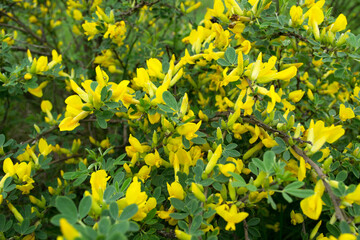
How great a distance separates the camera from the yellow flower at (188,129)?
1.05 m

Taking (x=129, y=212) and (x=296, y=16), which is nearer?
(x=129, y=212)

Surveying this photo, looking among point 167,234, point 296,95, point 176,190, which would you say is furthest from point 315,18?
point 167,234

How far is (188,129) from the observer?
107cm

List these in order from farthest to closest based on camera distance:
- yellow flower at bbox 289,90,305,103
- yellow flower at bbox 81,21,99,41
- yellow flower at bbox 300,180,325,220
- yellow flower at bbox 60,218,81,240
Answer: yellow flower at bbox 81,21,99,41 → yellow flower at bbox 289,90,305,103 → yellow flower at bbox 300,180,325,220 → yellow flower at bbox 60,218,81,240

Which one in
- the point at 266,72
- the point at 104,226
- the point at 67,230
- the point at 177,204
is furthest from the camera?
the point at 266,72

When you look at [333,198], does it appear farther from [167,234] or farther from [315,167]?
[167,234]

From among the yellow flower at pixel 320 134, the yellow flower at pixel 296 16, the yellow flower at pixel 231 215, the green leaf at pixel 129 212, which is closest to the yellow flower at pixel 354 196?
the yellow flower at pixel 320 134

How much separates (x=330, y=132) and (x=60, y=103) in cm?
278

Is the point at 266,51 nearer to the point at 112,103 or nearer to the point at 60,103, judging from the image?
the point at 112,103

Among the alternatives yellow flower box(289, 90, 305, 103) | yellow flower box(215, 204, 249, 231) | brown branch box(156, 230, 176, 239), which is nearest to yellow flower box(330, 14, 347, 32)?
yellow flower box(289, 90, 305, 103)

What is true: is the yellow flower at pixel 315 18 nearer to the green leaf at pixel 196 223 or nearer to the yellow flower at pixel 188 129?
the yellow flower at pixel 188 129

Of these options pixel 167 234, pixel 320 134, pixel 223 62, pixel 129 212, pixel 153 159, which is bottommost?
pixel 167 234

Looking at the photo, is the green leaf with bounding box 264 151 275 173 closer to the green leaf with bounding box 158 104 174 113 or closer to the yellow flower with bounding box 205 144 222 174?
the yellow flower with bounding box 205 144 222 174

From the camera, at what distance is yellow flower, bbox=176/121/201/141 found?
1.05 metres
